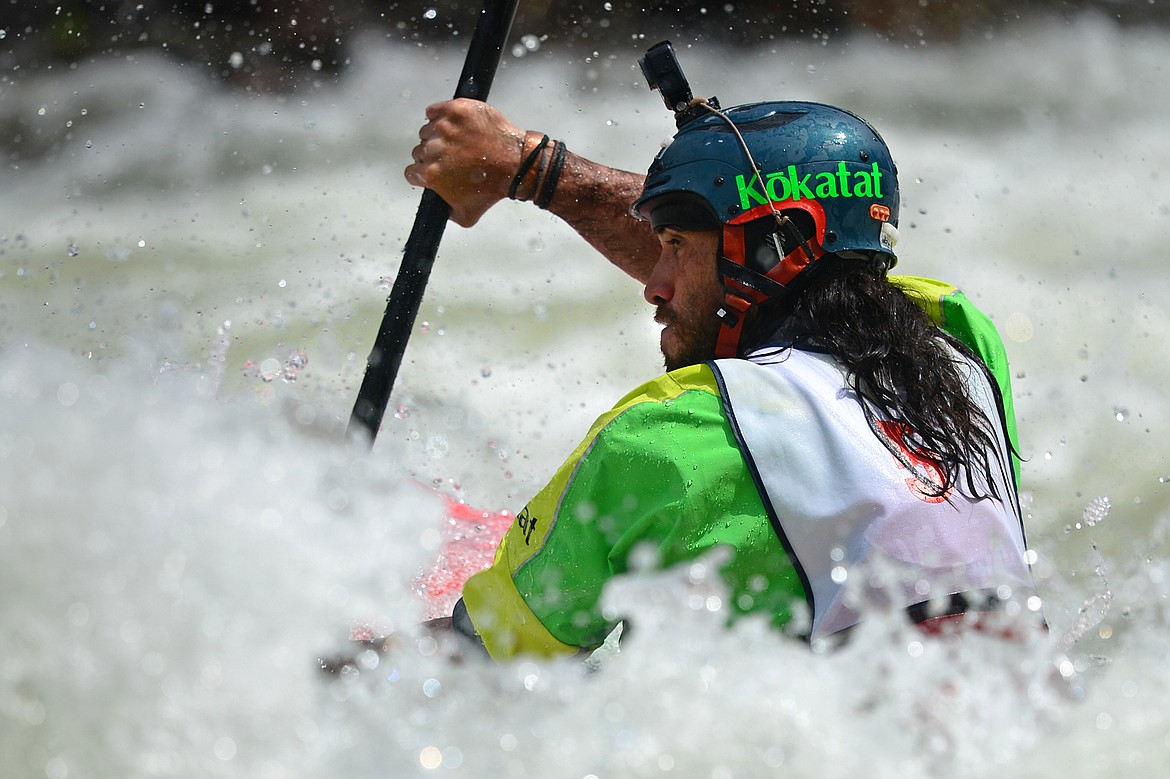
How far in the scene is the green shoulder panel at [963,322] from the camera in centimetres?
221

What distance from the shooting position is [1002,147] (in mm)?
5770

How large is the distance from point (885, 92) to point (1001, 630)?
15.7 feet

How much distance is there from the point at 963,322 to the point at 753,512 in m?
0.81

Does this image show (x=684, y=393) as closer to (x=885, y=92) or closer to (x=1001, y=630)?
(x=1001, y=630)

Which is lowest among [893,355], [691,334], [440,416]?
[440,416]

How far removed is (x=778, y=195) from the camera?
2.05 m

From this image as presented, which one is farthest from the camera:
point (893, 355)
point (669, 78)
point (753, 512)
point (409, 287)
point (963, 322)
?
point (409, 287)

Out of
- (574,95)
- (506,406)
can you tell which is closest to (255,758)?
(506,406)

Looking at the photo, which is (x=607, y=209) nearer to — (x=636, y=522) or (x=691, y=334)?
(x=691, y=334)

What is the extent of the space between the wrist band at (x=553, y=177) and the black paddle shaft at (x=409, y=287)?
257 millimetres

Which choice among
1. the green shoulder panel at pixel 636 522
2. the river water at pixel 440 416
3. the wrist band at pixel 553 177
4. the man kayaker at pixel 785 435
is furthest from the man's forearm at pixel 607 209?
the green shoulder panel at pixel 636 522

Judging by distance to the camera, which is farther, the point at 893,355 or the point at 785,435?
the point at 893,355

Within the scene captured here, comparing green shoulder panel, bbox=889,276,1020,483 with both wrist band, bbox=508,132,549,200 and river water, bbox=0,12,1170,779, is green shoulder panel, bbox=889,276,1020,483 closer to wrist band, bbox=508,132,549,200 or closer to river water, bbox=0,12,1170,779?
river water, bbox=0,12,1170,779

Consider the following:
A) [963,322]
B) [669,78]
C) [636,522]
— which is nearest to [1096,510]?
[963,322]
